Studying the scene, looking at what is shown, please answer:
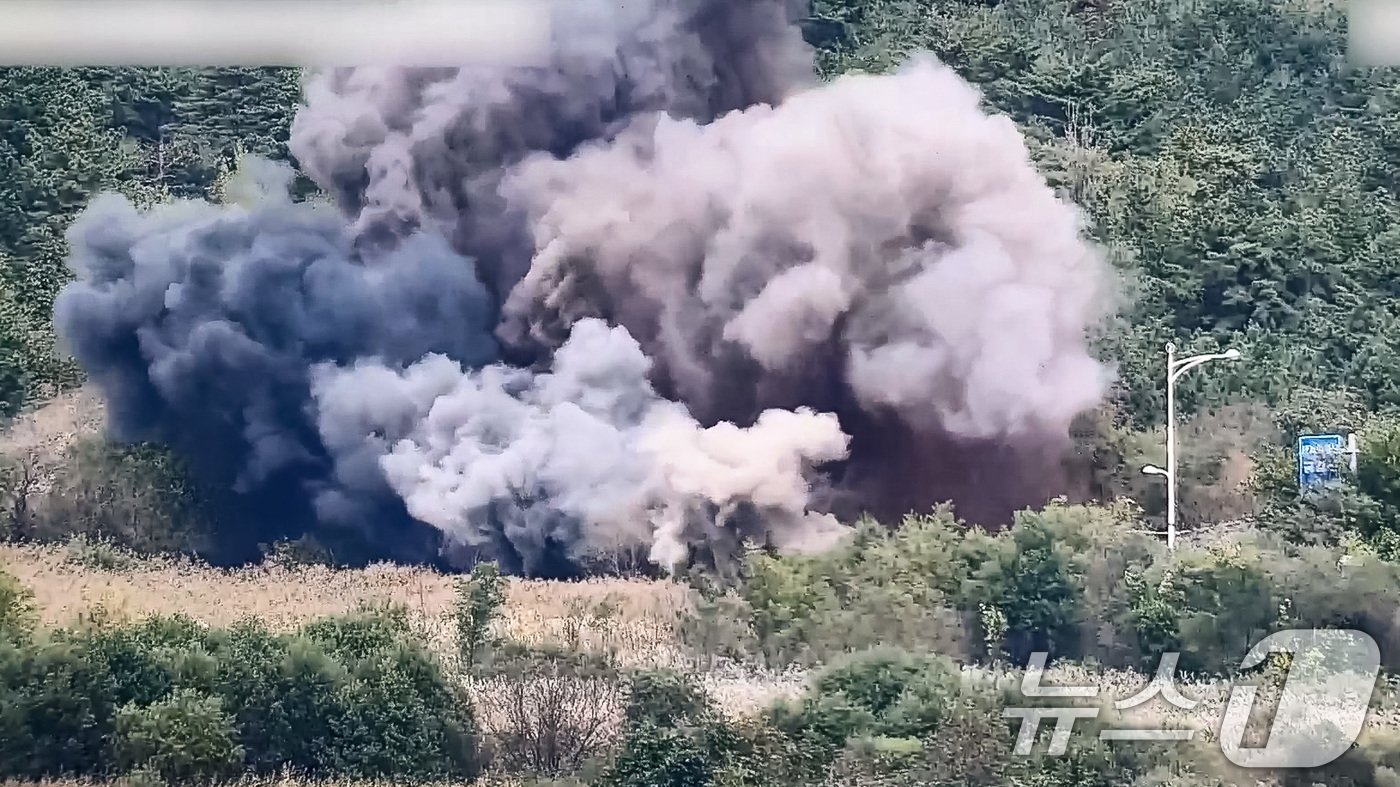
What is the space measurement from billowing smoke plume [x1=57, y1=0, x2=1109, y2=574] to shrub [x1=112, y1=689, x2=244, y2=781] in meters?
0.77

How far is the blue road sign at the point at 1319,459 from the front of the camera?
24.6 ft

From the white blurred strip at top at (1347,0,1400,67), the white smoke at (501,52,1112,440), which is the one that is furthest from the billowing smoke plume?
the white blurred strip at top at (1347,0,1400,67)

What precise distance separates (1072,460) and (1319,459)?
36.8 inches

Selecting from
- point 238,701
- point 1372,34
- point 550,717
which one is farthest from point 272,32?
point 1372,34

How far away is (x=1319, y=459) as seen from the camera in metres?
7.51

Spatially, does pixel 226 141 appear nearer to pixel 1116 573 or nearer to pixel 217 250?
pixel 217 250

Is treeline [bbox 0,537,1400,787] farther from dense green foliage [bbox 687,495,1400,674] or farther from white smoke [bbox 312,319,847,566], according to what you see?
white smoke [bbox 312,319,847,566]

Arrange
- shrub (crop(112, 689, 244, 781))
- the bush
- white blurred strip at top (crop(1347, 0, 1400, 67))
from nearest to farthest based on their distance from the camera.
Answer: shrub (crop(112, 689, 244, 781)) → the bush → white blurred strip at top (crop(1347, 0, 1400, 67))

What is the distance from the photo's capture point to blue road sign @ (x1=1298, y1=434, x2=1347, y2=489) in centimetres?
750

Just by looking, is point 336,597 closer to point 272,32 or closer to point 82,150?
point 82,150

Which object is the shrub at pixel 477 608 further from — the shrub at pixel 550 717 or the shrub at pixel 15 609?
the shrub at pixel 15 609

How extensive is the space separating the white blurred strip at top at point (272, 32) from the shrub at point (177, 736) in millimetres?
2429

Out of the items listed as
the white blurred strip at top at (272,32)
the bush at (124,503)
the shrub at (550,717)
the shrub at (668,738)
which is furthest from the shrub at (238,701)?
the white blurred strip at top at (272,32)

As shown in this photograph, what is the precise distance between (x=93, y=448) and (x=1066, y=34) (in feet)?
13.2
